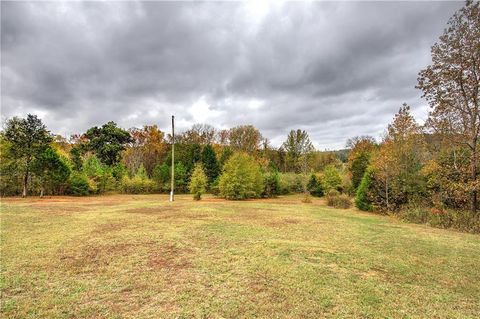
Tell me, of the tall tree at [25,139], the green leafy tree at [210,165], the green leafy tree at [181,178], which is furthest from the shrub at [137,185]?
the tall tree at [25,139]

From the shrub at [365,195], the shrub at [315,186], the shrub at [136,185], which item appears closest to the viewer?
the shrub at [365,195]

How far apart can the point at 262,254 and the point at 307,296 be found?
2467 millimetres

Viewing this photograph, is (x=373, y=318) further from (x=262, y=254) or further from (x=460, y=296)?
(x=262, y=254)

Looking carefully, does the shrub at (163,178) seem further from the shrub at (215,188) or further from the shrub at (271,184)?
the shrub at (271,184)

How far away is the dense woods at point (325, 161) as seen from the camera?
13.1m

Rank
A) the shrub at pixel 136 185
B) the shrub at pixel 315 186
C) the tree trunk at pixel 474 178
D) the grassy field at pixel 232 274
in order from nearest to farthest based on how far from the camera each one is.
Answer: the grassy field at pixel 232 274
the tree trunk at pixel 474 178
the shrub at pixel 136 185
the shrub at pixel 315 186

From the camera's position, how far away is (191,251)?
7105 millimetres

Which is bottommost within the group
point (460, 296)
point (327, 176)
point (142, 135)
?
point (460, 296)

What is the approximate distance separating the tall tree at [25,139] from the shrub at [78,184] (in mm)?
4386

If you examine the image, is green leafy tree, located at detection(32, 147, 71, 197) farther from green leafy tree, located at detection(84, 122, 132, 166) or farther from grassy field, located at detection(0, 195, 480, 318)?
grassy field, located at detection(0, 195, 480, 318)

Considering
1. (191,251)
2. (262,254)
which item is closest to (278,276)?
(262,254)

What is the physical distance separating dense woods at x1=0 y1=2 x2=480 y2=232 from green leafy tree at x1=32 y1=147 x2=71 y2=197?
82mm

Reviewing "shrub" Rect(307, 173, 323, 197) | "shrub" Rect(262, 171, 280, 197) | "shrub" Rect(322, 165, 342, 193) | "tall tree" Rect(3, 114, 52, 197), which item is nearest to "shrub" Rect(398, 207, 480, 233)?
"shrub" Rect(322, 165, 342, 193)

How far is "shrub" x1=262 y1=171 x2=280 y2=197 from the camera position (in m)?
33.3
